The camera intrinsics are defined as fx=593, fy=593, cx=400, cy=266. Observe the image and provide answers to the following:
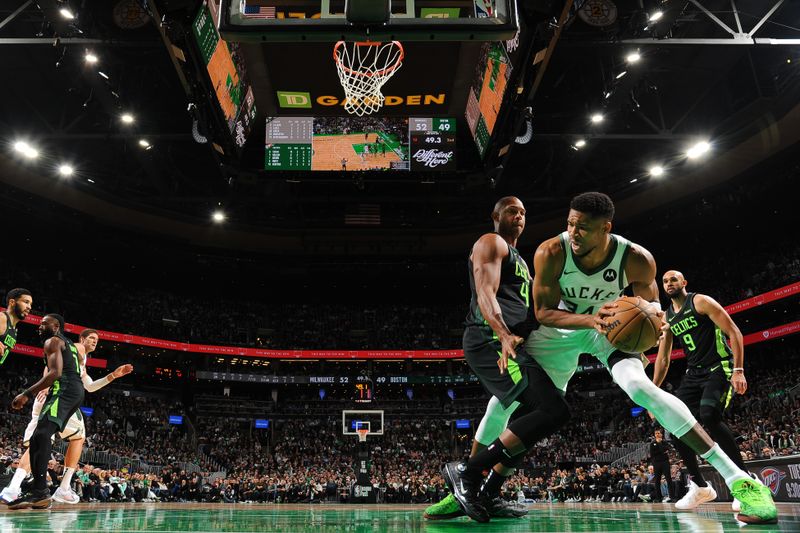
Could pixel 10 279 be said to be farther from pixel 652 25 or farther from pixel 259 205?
pixel 652 25

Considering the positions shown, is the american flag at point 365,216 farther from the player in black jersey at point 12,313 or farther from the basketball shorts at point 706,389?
the basketball shorts at point 706,389

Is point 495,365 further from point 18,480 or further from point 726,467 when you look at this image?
point 18,480

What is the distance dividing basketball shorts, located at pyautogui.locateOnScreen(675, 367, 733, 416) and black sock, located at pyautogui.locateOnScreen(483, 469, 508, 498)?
2.73 meters

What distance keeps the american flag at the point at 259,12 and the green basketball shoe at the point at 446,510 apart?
459cm

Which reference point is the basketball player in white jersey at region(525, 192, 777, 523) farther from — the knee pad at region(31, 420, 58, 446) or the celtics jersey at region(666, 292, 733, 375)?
the knee pad at region(31, 420, 58, 446)

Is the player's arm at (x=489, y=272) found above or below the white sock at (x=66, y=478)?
Result: above

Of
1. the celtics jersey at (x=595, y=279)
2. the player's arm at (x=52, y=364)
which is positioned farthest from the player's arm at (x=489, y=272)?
the player's arm at (x=52, y=364)

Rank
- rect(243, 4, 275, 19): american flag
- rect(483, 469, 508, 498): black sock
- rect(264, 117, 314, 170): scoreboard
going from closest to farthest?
rect(483, 469, 508, 498): black sock
rect(243, 4, 275, 19): american flag
rect(264, 117, 314, 170): scoreboard

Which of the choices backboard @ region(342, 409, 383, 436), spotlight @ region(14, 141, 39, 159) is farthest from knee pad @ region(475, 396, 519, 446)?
backboard @ region(342, 409, 383, 436)

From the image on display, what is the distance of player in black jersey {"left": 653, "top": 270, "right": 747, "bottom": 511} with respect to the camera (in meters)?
5.26

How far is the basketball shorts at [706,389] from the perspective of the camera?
559 cm

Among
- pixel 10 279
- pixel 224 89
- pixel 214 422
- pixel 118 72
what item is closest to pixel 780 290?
pixel 224 89

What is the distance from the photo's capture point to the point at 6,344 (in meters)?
5.58

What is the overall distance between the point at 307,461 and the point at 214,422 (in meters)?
6.02
